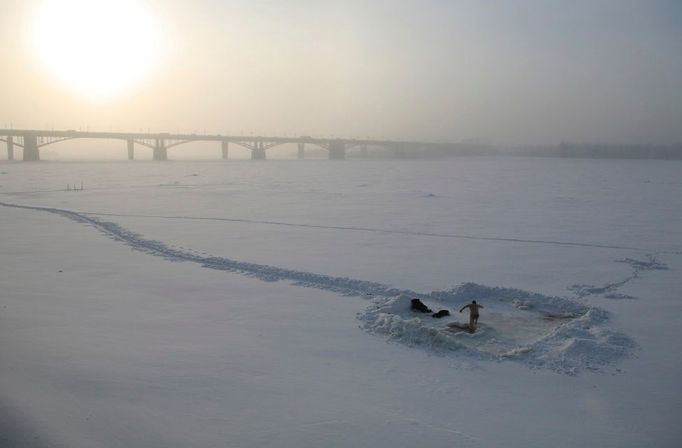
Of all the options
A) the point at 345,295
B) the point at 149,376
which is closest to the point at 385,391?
the point at 149,376

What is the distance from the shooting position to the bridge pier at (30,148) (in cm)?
7725

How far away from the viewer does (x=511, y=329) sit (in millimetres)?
7746

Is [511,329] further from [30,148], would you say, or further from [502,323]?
[30,148]

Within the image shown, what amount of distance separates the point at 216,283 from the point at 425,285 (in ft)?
13.8

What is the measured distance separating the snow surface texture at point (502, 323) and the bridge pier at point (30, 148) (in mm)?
80763

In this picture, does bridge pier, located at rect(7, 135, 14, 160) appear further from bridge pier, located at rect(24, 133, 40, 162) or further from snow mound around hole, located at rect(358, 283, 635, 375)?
snow mound around hole, located at rect(358, 283, 635, 375)

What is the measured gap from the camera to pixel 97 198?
26344 millimetres

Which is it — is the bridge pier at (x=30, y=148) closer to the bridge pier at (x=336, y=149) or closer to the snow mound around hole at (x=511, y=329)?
the bridge pier at (x=336, y=149)

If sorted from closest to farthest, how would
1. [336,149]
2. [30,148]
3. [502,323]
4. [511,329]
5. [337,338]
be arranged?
1. [337,338]
2. [511,329]
3. [502,323]
4. [30,148]
5. [336,149]

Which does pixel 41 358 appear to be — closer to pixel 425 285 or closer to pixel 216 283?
pixel 216 283

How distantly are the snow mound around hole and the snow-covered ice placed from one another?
39 millimetres

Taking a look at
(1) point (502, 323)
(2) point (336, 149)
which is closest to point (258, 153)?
(2) point (336, 149)

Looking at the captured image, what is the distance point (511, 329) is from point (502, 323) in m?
0.30

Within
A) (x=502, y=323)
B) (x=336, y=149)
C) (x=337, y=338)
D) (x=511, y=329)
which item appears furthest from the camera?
(x=336, y=149)
